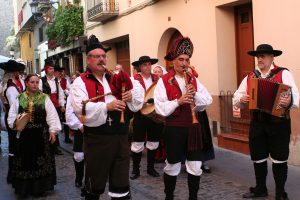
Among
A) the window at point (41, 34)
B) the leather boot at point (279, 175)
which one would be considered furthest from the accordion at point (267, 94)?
the window at point (41, 34)

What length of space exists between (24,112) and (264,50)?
11.1 ft

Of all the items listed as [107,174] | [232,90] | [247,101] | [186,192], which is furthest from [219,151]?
[107,174]

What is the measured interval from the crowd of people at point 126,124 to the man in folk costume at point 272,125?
0.04 feet

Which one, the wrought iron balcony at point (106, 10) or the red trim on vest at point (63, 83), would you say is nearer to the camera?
the red trim on vest at point (63, 83)

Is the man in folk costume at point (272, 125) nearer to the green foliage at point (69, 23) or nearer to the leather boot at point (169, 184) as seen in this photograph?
the leather boot at point (169, 184)

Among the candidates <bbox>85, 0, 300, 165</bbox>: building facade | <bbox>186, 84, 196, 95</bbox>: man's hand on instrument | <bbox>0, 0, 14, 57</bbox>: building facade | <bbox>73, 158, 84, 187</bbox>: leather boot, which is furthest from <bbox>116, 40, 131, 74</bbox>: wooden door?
<bbox>0, 0, 14, 57</bbox>: building facade

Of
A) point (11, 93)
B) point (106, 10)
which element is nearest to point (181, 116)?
point (11, 93)

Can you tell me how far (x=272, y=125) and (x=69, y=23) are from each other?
1578 centimetres

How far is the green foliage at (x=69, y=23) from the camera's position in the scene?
66.9ft

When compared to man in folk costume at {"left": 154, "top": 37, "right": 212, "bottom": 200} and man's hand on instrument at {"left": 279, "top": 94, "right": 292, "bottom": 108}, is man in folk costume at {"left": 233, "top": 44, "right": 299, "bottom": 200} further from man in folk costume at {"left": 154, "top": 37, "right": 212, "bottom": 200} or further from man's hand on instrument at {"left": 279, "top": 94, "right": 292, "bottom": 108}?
man in folk costume at {"left": 154, "top": 37, "right": 212, "bottom": 200}

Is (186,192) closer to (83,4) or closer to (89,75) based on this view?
(89,75)

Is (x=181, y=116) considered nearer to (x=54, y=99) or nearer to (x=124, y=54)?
(x=54, y=99)

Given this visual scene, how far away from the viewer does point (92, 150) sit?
16.5ft

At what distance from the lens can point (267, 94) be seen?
5.85 meters
